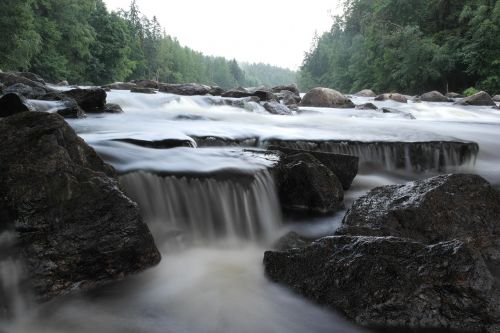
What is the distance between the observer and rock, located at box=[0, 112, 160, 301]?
259 cm

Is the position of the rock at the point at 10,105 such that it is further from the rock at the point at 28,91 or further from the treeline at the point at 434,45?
the treeline at the point at 434,45

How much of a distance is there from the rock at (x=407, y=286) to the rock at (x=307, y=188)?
5.65 feet

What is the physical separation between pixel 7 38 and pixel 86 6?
56.0 feet

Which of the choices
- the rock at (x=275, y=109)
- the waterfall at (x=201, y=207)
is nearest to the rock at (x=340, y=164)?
the waterfall at (x=201, y=207)

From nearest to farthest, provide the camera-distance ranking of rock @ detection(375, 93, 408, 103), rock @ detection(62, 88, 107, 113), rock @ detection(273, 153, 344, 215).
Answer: rock @ detection(273, 153, 344, 215)
rock @ detection(62, 88, 107, 113)
rock @ detection(375, 93, 408, 103)

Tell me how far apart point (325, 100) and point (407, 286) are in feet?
50.5

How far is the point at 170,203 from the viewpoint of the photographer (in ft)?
12.8

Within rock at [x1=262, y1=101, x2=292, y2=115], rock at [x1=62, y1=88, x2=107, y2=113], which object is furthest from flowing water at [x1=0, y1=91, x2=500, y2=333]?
rock at [x1=262, y1=101, x2=292, y2=115]

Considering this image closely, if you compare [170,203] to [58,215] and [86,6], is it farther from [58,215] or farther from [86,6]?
[86,6]

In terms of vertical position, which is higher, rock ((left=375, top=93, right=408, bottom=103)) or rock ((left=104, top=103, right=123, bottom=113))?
rock ((left=104, top=103, right=123, bottom=113))

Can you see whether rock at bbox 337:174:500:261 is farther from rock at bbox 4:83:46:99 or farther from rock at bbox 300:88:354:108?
rock at bbox 300:88:354:108

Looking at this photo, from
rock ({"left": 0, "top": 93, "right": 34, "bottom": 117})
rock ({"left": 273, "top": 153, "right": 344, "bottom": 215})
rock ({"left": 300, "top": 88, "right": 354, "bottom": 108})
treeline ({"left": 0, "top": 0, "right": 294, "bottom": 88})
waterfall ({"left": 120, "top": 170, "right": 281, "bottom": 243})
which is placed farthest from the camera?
treeline ({"left": 0, "top": 0, "right": 294, "bottom": 88})

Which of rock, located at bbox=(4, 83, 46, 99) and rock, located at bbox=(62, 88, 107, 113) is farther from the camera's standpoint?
rock, located at bbox=(4, 83, 46, 99)

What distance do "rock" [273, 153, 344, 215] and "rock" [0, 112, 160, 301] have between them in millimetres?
1913
